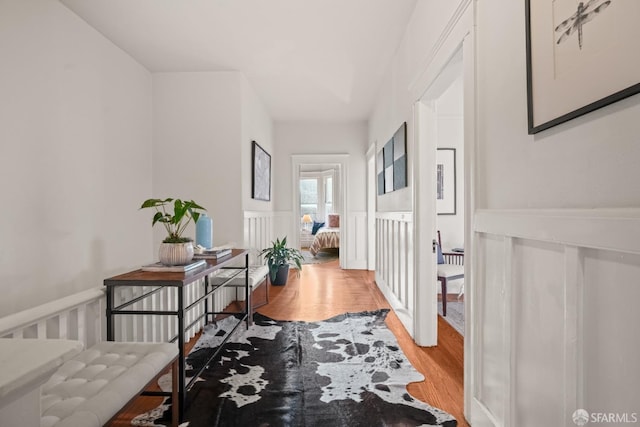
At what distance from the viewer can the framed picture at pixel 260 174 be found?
407 centimetres

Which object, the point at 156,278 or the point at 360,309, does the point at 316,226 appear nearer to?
the point at 360,309

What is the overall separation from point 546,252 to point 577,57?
1.79ft

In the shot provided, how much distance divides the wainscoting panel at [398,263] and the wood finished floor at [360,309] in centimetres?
13

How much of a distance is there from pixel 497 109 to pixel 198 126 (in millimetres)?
3039

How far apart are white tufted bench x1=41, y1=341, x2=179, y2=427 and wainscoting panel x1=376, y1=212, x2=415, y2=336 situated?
1.79 meters

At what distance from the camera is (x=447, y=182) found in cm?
425

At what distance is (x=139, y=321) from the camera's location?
2.14 metres

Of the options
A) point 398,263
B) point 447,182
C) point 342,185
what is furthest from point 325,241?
point 398,263

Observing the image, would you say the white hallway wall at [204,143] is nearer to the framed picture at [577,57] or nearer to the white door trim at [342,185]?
the white door trim at [342,185]

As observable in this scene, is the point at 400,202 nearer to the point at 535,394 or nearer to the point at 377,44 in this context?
the point at 377,44

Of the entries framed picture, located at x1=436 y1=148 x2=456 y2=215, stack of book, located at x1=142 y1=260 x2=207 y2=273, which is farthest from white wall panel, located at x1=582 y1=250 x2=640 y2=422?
framed picture, located at x1=436 y1=148 x2=456 y2=215

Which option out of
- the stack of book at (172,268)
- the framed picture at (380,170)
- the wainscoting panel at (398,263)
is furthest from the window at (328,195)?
the stack of book at (172,268)

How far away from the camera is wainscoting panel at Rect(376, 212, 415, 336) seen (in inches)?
107

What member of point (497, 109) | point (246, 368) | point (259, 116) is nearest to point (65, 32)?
point (259, 116)
